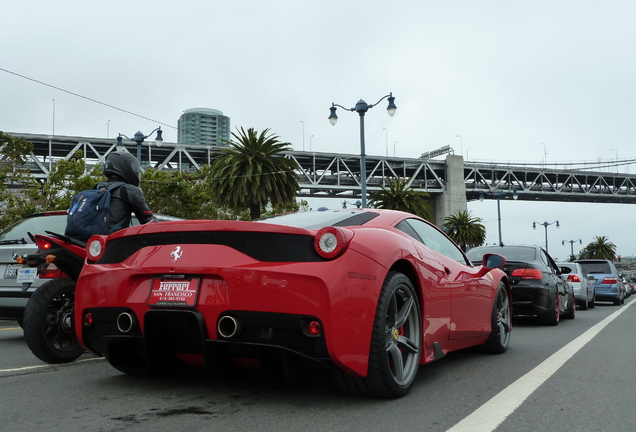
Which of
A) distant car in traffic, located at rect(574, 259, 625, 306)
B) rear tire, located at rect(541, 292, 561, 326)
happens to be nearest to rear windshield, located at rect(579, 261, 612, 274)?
distant car in traffic, located at rect(574, 259, 625, 306)

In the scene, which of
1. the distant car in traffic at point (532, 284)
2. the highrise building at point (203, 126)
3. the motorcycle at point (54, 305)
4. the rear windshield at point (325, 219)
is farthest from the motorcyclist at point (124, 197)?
the highrise building at point (203, 126)

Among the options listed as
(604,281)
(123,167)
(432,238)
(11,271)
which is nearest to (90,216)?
(123,167)

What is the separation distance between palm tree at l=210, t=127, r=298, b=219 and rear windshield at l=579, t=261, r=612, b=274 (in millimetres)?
17130

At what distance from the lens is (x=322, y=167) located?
302 feet

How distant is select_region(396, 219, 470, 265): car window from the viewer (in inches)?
192

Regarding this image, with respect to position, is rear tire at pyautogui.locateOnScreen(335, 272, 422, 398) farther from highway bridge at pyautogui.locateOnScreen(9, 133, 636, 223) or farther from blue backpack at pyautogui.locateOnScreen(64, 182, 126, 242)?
highway bridge at pyautogui.locateOnScreen(9, 133, 636, 223)

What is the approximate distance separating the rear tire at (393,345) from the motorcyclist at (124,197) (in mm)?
2369

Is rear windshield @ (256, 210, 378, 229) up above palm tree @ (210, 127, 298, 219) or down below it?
below

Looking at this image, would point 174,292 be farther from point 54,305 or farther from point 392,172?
point 392,172

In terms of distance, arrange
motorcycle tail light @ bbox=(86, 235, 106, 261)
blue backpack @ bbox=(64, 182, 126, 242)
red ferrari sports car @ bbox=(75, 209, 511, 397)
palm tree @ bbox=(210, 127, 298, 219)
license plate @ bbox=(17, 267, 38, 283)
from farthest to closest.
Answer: palm tree @ bbox=(210, 127, 298, 219)
license plate @ bbox=(17, 267, 38, 283)
blue backpack @ bbox=(64, 182, 126, 242)
motorcycle tail light @ bbox=(86, 235, 106, 261)
red ferrari sports car @ bbox=(75, 209, 511, 397)

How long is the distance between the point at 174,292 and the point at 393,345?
1.35m

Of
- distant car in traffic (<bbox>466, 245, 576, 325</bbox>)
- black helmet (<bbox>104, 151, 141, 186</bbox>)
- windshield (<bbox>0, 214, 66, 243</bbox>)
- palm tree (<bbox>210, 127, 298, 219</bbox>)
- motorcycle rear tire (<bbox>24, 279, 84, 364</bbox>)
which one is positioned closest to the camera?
motorcycle rear tire (<bbox>24, 279, 84, 364</bbox>)

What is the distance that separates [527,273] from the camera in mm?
10219

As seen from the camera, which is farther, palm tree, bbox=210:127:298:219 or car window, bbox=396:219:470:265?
palm tree, bbox=210:127:298:219
